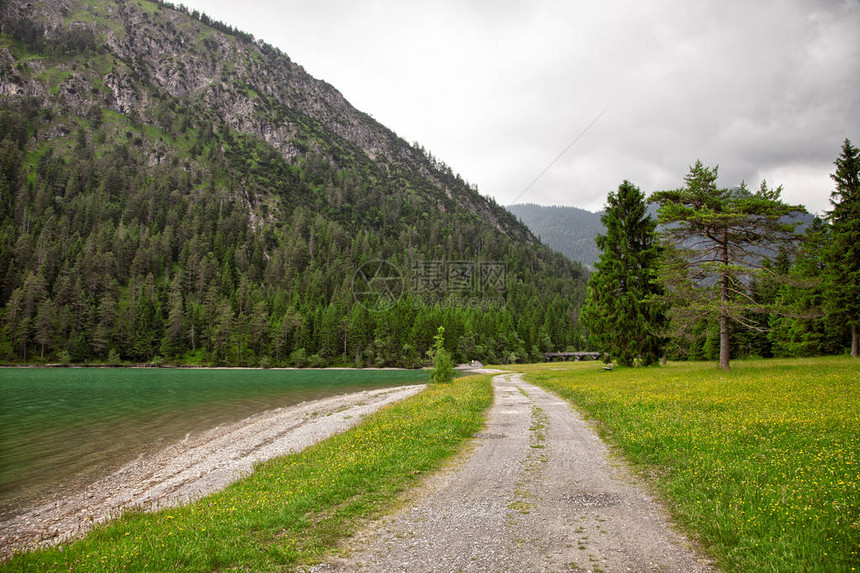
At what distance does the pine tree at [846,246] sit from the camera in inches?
1459

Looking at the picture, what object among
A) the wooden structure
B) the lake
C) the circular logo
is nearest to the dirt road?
the lake

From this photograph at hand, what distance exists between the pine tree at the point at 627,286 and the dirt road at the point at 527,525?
102 ft

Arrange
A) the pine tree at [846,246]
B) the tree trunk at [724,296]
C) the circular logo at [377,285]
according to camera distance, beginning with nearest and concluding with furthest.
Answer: the tree trunk at [724,296] → the pine tree at [846,246] → the circular logo at [377,285]

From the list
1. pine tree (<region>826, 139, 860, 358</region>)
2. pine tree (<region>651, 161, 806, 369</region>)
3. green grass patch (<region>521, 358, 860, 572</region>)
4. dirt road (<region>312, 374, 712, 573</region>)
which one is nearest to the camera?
green grass patch (<region>521, 358, 860, 572</region>)

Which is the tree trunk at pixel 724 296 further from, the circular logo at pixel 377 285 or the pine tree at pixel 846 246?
the circular logo at pixel 377 285

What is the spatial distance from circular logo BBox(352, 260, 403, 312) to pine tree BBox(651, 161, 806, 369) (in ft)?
345

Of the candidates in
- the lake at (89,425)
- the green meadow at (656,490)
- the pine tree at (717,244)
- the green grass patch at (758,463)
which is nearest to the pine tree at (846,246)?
the pine tree at (717,244)

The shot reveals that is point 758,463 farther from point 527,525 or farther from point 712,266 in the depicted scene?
point 712,266

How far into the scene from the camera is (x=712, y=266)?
30.8 meters

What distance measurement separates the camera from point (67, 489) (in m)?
16.9

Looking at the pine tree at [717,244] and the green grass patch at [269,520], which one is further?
the pine tree at [717,244]

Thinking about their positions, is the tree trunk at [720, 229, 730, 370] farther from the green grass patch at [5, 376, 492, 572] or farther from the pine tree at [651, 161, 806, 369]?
the green grass patch at [5, 376, 492, 572]

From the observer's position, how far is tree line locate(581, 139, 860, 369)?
29.4 m

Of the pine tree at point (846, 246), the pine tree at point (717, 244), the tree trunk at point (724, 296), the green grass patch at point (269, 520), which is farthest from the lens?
the pine tree at point (846, 246)
